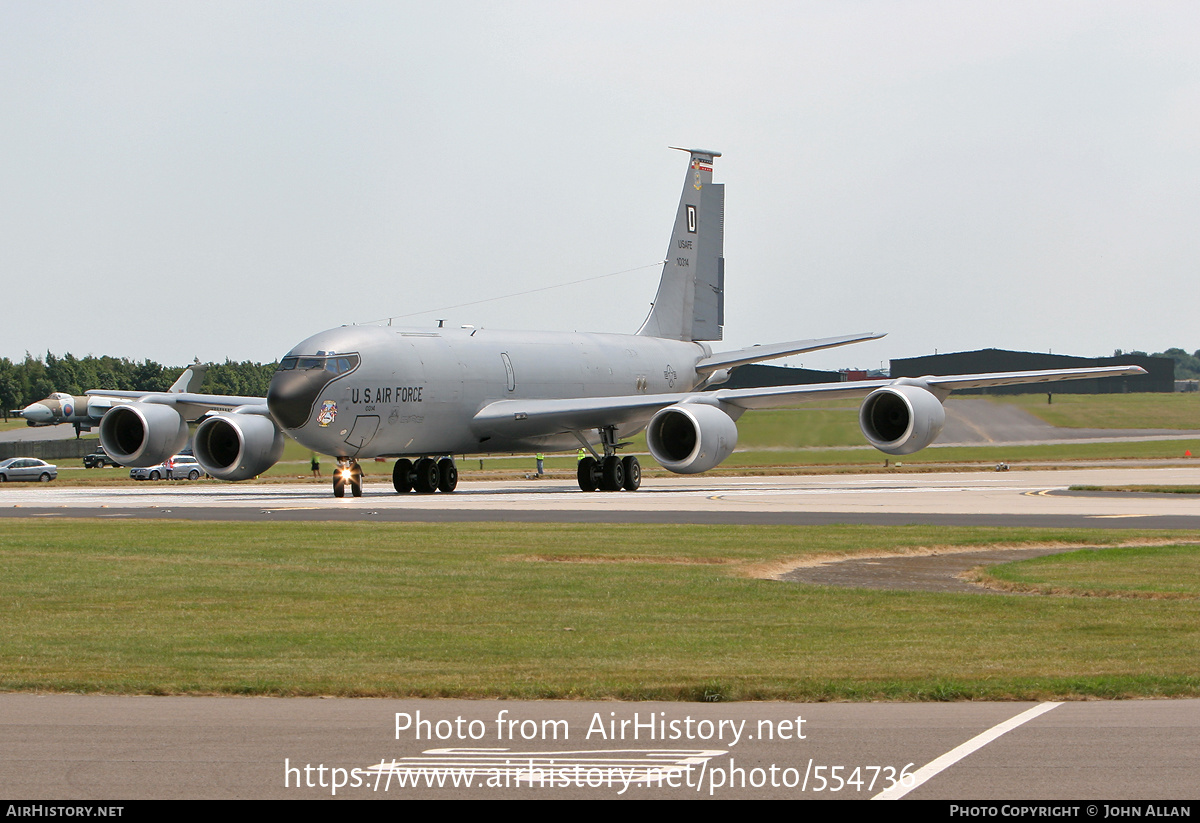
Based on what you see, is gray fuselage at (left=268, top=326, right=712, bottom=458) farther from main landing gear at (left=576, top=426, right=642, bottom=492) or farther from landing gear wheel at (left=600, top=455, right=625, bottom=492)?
landing gear wheel at (left=600, top=455, right=625, bottom=492)

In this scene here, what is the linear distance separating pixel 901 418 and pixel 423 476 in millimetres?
14381

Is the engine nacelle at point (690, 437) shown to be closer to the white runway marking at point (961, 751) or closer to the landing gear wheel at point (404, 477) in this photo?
the landing gear wheel at point (404, 477)

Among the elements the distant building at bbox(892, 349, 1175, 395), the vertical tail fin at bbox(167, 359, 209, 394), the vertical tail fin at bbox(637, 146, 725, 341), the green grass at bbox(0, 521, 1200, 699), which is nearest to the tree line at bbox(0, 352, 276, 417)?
the vertical tail fin at bbox(167, 359, 209, 394)

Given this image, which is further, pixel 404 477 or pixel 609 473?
pixel 609 473

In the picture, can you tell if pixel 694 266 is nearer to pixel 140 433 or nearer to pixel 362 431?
pixel 362 431

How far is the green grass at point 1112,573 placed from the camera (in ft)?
54.9

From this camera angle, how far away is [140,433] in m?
41.6

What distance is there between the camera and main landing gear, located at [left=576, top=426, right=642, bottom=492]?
42844mm

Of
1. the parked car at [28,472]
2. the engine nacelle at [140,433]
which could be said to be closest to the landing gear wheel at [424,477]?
the engine nacelle at [140,433]

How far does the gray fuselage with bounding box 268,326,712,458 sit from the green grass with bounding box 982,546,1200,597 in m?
21.4

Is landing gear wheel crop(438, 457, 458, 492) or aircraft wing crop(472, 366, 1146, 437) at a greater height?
aircraft wing crop(472, 366, 1146, 437)

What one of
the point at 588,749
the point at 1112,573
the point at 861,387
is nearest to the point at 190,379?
the point at 861,387

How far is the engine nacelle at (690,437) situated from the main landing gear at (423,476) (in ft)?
22.1

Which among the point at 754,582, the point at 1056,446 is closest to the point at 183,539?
the point at 754,582
